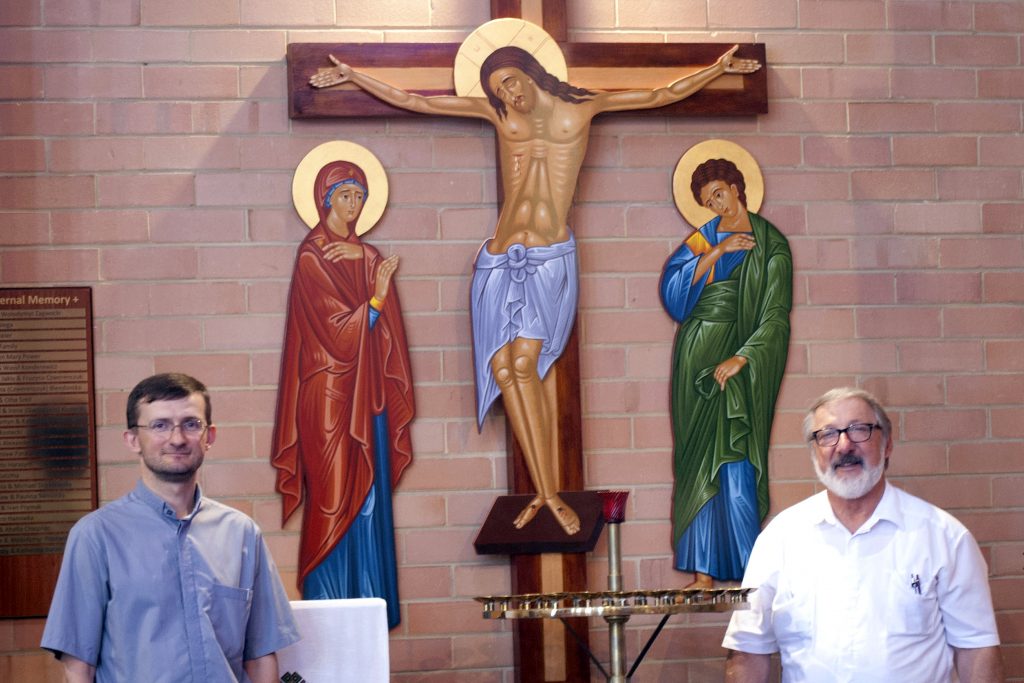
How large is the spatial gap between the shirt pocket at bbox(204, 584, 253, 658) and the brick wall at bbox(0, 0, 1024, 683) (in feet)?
2.92

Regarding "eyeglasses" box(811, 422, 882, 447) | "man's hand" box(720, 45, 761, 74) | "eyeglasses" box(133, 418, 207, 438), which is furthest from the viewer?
"man's hand" box(720, 45, 761, 74)

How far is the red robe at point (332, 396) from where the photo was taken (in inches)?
163

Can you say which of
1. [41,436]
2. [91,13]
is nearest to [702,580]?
[41,436]

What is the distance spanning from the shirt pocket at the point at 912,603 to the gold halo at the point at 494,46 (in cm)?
190

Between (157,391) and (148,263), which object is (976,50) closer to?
(148,263)

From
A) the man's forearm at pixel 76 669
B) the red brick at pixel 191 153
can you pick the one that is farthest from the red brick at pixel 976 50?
the man's forearm at pixel 76 669

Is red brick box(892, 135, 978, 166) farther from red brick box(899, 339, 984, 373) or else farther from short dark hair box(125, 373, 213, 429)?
short dark hair box(125, 373, 213, 429)

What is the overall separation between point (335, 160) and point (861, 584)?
2064mm

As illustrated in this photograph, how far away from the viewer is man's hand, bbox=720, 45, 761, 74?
14.3ft

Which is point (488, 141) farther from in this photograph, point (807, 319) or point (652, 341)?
point (807, 319)

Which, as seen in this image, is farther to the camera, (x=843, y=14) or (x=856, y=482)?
(x=843, y=14)

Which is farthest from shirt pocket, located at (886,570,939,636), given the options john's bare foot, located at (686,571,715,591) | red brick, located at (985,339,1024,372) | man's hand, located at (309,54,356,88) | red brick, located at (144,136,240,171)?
red brick, located at (144,136,240,171)

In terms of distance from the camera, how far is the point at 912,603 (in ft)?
11.5

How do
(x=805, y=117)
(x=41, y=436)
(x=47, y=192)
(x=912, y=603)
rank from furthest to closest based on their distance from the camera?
(x=805, y=117), (x=47, y=192), (x=41, y=436), (x=912, y=603)
